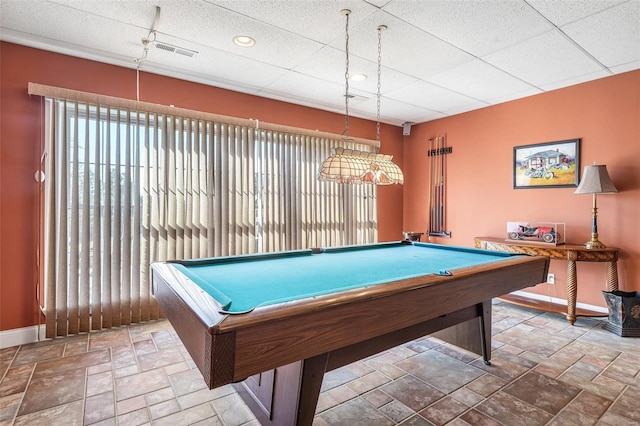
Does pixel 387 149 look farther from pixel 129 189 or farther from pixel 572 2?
pixel 129 189

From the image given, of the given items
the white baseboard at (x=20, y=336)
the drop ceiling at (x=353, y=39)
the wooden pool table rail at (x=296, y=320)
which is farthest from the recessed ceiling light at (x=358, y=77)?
the white baseboard at (x=20, y=336)

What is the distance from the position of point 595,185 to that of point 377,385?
2.88m

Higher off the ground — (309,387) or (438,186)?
(438,186)

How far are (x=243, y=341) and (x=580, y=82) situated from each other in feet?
14.4

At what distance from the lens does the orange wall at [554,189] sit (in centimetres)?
333

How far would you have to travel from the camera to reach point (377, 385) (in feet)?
7.32

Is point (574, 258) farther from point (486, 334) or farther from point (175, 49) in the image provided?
point (175, 49)

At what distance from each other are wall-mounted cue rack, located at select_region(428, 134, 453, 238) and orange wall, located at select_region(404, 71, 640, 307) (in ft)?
0.27

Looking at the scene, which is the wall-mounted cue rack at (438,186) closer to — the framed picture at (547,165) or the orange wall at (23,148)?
the framed picture at (547,165)

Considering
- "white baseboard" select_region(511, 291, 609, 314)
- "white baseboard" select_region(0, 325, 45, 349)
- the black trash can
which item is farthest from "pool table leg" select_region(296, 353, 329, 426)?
"white baseboard" select_region(511, 291, 609, 314)

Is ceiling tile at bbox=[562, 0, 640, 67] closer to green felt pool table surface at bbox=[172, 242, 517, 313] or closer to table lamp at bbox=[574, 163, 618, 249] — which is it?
table lamp at bbox=[574, 163, 618, 249]

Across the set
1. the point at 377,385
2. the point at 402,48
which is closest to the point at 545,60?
the point at 402,48

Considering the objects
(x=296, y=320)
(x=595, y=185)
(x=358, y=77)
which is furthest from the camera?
(x=358, y=77)

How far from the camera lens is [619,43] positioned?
8.93 ft
